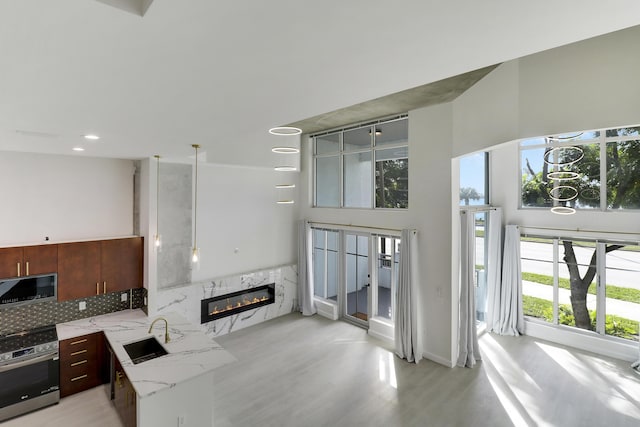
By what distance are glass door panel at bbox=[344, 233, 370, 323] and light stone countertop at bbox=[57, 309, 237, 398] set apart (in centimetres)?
375

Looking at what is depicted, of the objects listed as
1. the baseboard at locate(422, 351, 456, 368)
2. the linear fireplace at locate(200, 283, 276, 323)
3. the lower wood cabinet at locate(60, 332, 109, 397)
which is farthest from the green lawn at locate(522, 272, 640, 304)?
the lower wood cabinet at locate(60, 332, 109, 397)

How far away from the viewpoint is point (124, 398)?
380 centimetres

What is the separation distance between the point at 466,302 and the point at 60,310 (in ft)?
21.5

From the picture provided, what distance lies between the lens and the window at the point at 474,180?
6137mm

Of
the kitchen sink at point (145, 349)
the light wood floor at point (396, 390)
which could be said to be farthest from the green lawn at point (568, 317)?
the kitchen sink at point (145, 349)

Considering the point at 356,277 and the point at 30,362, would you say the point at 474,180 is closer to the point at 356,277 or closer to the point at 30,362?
the point at 356,277

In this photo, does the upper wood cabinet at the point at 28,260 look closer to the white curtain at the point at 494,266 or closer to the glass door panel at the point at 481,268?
the glass door panel at the point at 481,268

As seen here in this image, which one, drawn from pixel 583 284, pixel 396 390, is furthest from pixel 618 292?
pixel 396 390

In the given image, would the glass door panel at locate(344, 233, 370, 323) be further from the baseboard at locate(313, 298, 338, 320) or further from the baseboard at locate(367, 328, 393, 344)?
the baseboard at locate(367, 328, 393, 344)

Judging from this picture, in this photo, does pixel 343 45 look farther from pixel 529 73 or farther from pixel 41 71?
pixel 529 73

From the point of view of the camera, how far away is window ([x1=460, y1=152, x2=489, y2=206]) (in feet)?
20.1

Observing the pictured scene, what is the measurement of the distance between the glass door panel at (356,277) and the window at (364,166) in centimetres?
87

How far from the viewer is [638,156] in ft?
18.0

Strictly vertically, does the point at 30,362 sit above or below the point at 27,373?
above
